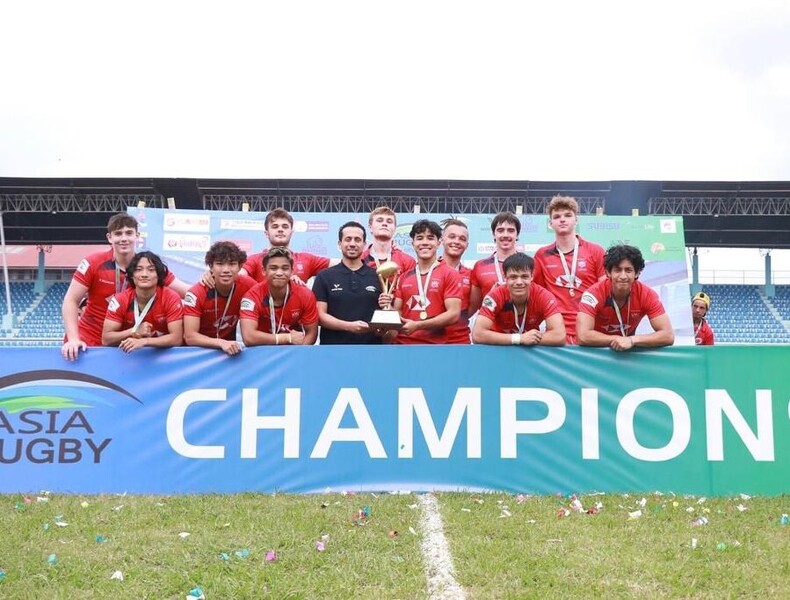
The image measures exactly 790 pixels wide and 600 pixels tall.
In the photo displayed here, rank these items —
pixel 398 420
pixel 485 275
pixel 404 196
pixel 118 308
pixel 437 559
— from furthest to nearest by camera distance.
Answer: pixel 404 196, pixel 485 275, pixel 118 308, pixel 398 420, pixel 437 559

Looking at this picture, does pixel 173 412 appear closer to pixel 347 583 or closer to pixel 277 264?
pixel 277 264

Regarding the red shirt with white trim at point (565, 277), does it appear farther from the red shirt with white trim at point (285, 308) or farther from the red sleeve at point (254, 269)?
the red sleeve at point (254, 269)

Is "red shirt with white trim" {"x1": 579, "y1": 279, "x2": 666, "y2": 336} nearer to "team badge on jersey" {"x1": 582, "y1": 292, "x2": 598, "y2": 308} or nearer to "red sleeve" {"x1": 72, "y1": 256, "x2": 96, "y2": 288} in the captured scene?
"team badge on jersey" {"x1": 582, "y1": 292, "x2": 598, "y2": 308}

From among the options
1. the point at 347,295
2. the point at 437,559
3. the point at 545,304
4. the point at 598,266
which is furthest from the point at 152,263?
the point at 598,266

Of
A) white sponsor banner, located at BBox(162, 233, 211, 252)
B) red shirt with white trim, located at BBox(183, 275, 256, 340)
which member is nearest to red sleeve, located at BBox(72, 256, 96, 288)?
red shirt with white trim, located at BBox(183, 275, 256, 340)

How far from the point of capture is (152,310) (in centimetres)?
536

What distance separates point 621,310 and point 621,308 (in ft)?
0.06

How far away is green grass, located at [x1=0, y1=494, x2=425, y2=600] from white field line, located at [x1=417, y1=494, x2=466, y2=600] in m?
0.05

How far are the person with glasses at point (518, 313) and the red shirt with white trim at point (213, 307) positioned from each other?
6.55 ft

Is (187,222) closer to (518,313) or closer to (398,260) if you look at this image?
(398,260)

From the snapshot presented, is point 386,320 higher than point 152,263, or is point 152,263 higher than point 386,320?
point 152,263

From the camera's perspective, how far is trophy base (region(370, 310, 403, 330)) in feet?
16.8

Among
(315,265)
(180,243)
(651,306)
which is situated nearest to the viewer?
(651,306)

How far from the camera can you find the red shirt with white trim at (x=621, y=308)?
17.3 ft
